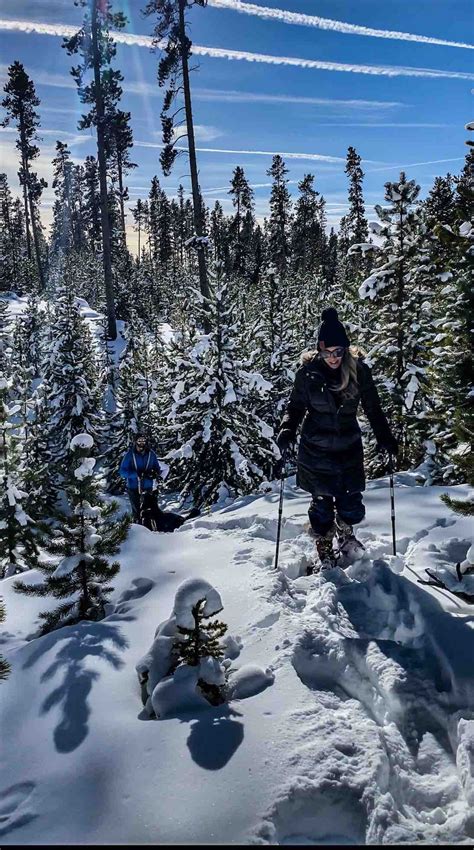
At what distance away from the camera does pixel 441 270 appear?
12555 millimetres

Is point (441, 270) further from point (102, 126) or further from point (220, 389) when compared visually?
point (102, 126)

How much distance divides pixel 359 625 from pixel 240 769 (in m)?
1.83

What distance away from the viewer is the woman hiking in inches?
198

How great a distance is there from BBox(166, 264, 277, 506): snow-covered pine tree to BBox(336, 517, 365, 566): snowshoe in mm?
6949

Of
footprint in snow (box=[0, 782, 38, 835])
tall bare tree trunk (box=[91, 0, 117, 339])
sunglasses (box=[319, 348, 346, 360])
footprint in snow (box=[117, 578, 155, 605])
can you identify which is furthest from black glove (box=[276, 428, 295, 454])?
tall bare tree trunk (box=[91, 0, 117, 339])

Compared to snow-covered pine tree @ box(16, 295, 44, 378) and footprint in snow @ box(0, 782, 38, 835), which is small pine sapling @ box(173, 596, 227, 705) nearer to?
footprint in snow @ box(0, 782, 38, 835)

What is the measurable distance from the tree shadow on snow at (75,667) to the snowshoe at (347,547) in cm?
225

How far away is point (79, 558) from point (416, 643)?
2.90 m

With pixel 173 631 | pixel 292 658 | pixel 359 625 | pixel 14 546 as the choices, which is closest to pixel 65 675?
pixel 173 631

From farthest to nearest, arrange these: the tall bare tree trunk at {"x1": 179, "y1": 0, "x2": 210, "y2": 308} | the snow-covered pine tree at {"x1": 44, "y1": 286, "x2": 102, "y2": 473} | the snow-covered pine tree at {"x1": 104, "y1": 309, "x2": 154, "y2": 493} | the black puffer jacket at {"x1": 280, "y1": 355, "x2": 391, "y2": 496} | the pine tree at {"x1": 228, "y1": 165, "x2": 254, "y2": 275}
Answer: the pine tree at {"x1": 228, "y1": 165, "x2": 254, "y2": 275}
the snow-covered pine tree at {"x1": 44, "y1": 286, "x2": 102, "y2": 473}
the snow-covered pine tree at {"x1": 104, "y1": 309, "x2": 154, "y2": 493}
the tall bare tree trunk at {"x1": 179, "y1": 0, "x2": 210, "y2": 308}
the black puffer jacket at {"x1": 280, "y1": 355, "x2": 391, "y2": 496}

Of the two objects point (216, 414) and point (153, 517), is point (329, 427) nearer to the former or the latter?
point (153, 517)

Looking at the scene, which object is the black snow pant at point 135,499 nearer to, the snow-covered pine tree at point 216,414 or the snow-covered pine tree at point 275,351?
the snow-covered pine tree at point 216,414

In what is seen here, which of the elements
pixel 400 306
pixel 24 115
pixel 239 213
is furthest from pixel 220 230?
pixel 400 306

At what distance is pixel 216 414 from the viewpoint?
1291 cm
